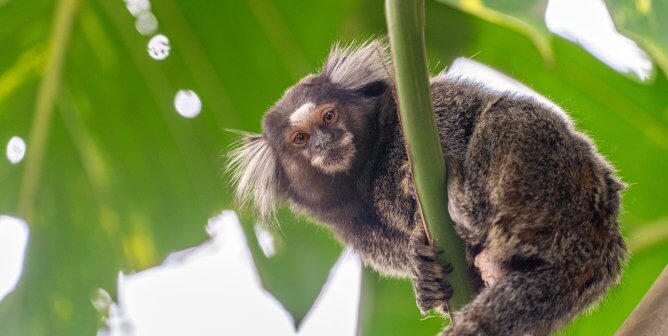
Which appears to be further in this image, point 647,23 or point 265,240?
point 265,240

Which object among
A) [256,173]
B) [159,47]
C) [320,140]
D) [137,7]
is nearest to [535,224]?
[320,140]

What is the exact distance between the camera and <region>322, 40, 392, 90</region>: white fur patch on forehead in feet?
14.4

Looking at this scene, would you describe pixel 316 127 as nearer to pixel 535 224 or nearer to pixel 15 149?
pixel 535 224

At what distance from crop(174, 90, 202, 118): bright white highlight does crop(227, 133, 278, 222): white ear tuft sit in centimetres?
30

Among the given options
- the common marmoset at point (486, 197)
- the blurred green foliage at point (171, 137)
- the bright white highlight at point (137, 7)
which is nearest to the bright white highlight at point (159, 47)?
the blurred green foliage at point (171, 137)

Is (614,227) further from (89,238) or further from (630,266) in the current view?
Answer: (89,238)

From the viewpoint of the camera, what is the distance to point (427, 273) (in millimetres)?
3162

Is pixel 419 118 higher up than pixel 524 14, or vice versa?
pixel 524 14

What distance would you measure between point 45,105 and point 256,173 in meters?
1.14

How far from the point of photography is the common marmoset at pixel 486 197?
3.04 meters

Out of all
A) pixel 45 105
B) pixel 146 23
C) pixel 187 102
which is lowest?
pixel 187 102

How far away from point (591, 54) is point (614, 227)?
2.80ft

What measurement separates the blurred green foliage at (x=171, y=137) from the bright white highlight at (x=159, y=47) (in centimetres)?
3

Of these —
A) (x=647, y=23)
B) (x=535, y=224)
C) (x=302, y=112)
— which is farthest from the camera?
(x=302, y=112)
